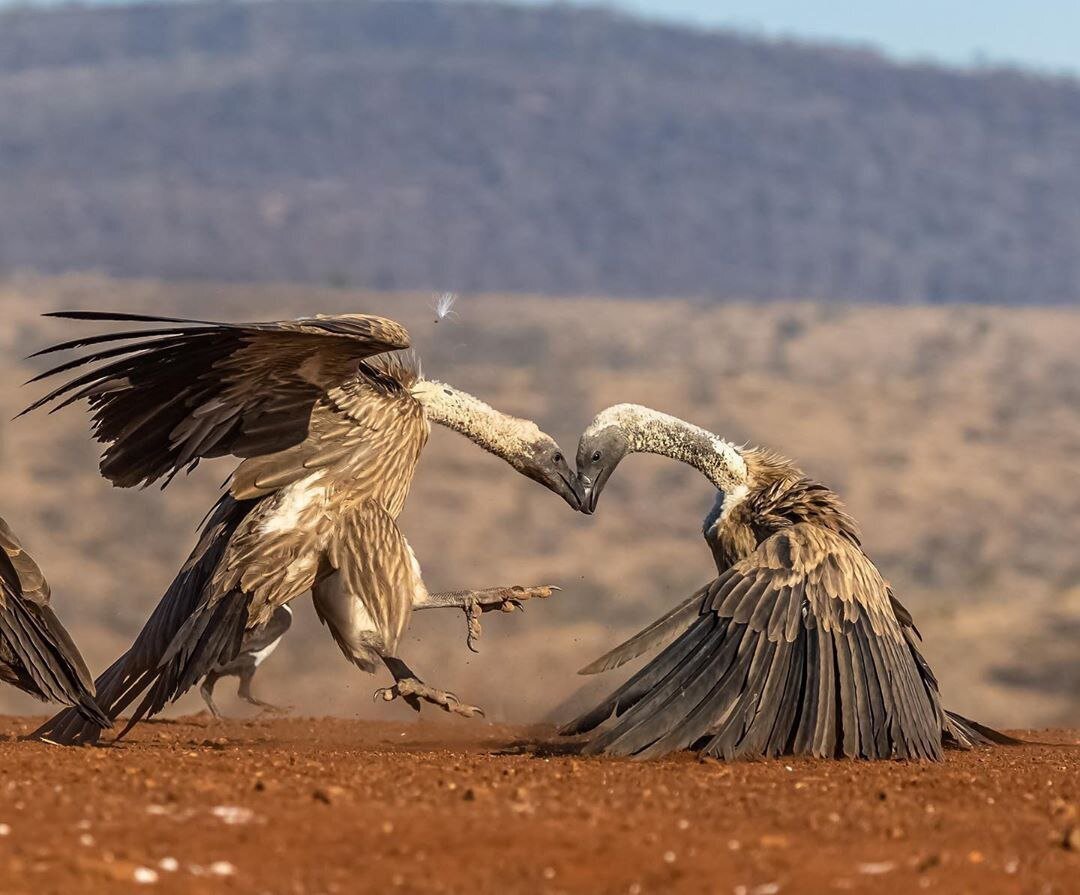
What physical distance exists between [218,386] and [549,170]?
7066cm

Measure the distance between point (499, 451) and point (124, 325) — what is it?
88.1 ft

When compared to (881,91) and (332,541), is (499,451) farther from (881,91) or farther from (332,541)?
(881,91)

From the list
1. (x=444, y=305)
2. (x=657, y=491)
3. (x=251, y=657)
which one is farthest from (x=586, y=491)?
(x=657, y=491)

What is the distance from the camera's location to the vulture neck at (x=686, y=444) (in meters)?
8.57

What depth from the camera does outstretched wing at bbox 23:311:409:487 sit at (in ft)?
25.1

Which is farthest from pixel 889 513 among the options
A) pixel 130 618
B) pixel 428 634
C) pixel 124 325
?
pixel 124 325

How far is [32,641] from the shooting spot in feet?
26.2

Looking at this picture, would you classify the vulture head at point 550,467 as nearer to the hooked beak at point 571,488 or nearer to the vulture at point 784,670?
the hooked beak at point 571,488

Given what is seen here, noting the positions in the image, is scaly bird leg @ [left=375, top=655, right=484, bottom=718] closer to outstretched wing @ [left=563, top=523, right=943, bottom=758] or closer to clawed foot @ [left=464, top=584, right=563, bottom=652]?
clawed foot @ [left=464, top=584, right=563, bottom=652]

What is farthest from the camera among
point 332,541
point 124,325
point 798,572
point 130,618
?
point 124,325

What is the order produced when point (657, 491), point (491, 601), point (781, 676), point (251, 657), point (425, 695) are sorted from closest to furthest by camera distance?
point (781, 676), point (425, 695), point (491, 601), point (251, 657), point (657, 491)

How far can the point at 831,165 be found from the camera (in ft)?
262

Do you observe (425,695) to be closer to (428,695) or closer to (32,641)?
(428,695)

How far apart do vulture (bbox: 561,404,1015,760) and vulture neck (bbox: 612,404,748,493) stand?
0.68 metres
